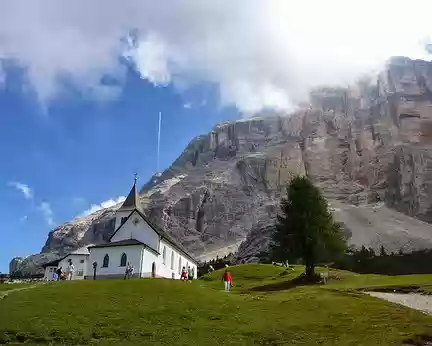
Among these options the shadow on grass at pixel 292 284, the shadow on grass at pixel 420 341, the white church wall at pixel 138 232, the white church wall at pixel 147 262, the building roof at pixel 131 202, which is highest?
the building roof at pixel 131 202

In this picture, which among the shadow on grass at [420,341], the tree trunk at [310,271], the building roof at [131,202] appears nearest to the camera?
the shadow on grass at [420,341]

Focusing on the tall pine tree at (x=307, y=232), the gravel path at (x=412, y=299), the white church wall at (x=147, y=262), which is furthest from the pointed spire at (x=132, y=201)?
the gravel path at (x=412, y=299)

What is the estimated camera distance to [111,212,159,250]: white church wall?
72812 mm

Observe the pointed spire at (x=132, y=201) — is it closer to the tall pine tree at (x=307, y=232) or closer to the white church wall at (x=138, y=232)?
the white church wall at (x=138, y=232)

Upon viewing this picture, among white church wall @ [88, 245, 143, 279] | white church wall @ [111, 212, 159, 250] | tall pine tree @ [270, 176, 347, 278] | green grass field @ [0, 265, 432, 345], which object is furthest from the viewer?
white church wall @ [111, 212, 159, 250]

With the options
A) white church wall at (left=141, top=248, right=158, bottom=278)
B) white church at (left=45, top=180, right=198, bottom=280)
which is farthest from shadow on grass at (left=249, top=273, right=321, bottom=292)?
white church at (left=45, top=180, right=198, bottom=280)

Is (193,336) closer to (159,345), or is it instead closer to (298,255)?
(159,345)

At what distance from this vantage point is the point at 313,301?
107 ft

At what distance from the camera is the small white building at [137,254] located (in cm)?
6631

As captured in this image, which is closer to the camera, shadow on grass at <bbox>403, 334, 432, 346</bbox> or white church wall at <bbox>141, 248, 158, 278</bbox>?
shadow on grass at <bbox>403, 334, 432, 346</bbox>

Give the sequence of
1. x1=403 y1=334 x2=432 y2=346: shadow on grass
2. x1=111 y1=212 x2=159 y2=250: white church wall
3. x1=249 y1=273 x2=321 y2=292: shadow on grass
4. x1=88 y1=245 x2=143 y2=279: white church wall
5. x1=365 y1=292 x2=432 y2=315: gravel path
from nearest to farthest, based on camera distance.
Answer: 1. x1=403 y1=334 x2=432 y2=346: shadow on grass
2. x1=365 y1=292 x2=432 y2=315: gravel path
3. x1=249 y1=273 x2=321 y2=292: shadow on grass
4. x1=88 y1=245 x2=143 y2=279: white church wall
5. x1=111 y1=212 x2=159 y2=250: white church wall

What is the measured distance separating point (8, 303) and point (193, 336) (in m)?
15.5

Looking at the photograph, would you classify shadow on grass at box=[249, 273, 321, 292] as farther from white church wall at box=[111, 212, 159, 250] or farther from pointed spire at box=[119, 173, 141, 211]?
pointed spire at box=[119, 173, 141, 211]

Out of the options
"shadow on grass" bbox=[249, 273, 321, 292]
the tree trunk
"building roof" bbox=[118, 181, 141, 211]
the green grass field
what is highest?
"building roof" bbox=[118, 181, 141, 211]
